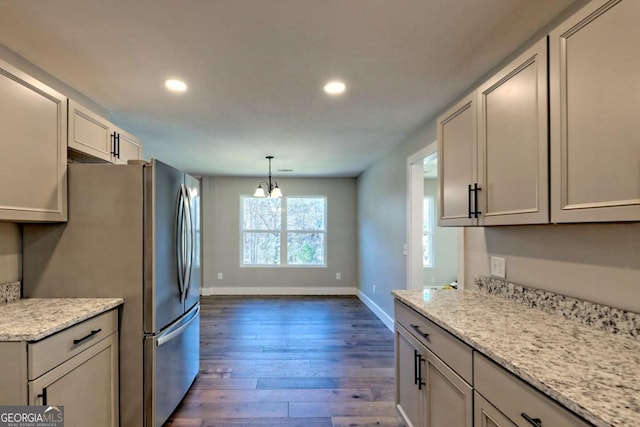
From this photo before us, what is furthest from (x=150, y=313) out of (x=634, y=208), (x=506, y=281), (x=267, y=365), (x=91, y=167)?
(x=634, y=208)

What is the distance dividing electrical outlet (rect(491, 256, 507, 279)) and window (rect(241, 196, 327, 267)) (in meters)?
4.61

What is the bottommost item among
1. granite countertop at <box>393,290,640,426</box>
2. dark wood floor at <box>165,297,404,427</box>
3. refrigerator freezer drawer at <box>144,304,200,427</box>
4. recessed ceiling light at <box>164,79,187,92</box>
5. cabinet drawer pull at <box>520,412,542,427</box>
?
dark wood floor at <box>165,297,404,427</box>

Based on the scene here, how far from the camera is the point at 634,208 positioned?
978 mm

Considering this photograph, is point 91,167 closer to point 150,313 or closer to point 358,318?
point 150,313

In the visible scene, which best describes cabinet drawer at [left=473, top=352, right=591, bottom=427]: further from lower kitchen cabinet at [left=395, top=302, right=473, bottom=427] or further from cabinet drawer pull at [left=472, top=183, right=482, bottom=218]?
cabinet drawer pull at [left=472, top=183, right=482, bottom=218]

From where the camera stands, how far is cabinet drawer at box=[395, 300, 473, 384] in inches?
52.5

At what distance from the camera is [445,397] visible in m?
1.51

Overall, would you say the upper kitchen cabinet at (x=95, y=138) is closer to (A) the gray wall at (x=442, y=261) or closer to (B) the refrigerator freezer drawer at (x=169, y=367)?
(B) the refrigerator freezer drawer at (x=169, y=367)

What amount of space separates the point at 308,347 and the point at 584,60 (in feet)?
11.0

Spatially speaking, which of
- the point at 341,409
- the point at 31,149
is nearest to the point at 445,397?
the point at 341,409

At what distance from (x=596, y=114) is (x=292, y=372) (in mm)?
2855

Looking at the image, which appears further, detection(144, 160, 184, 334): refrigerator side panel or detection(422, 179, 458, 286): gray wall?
detection(422, 179, 458, 286): gray wall

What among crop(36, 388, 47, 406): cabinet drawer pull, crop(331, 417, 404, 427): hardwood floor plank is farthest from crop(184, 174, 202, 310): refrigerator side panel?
crop(331, 417, 404, 427): hardwood floor plank

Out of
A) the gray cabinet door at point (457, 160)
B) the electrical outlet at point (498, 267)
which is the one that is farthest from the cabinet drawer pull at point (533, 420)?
the electrical outlet at point (498, 267)
